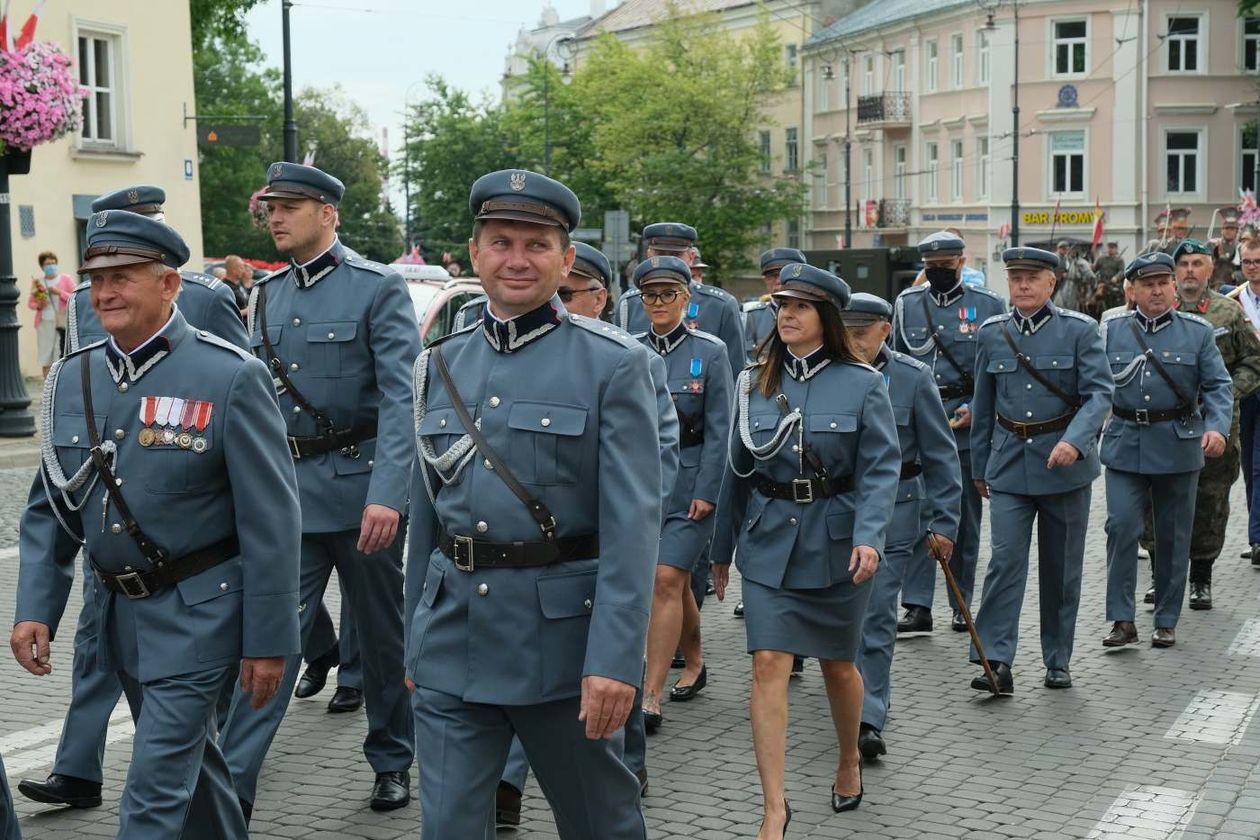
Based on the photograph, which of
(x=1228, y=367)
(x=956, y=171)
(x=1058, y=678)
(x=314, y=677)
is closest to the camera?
(x=314, y=677)

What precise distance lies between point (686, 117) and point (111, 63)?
4186 centimetres

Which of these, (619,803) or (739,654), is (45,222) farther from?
(619,803)

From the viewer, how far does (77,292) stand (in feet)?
23.7

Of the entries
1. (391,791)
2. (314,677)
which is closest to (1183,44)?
(314,677)

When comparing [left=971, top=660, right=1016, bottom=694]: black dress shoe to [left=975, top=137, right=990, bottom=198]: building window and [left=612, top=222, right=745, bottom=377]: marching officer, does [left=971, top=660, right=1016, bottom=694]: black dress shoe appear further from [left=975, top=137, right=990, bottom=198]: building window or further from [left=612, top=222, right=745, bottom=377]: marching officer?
[left=975, top=137, right=990, bottom=198]: building window

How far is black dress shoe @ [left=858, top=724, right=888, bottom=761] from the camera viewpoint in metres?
7.53

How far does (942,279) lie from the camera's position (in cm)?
1135

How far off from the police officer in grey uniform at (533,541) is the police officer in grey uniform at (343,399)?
2.10m

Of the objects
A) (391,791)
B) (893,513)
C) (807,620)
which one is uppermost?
(893,513)

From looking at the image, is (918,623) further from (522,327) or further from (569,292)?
(522,327)

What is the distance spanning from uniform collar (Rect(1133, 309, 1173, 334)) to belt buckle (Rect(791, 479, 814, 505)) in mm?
4135

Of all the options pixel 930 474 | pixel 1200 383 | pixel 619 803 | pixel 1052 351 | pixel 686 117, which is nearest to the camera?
pixel 619 803

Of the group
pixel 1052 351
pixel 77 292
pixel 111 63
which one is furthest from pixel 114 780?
pixel 111 63

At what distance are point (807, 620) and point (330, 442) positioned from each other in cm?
184
